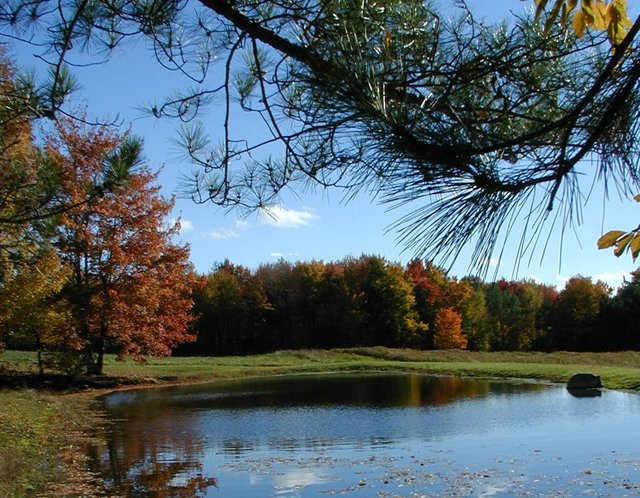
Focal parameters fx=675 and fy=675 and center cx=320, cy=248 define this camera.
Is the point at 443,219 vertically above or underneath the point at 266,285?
underneath

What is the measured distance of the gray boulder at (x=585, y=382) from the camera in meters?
20.4

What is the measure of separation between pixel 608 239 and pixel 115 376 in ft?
80.8

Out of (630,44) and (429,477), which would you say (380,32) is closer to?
(630,44)

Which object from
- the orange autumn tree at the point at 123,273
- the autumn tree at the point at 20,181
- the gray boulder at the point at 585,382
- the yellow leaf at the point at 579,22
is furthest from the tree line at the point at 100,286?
the yellow leaf at the point at 579,22

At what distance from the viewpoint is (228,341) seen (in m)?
57.9

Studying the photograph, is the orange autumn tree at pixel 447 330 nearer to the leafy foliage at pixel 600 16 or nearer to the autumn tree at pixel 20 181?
the autumn tree at pixel 20 181

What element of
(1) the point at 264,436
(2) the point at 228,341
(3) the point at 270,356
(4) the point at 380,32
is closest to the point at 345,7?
(4) the point at 380,32

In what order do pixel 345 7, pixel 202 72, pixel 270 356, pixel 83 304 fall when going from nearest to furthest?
pixel 345 7 → pixel 202 72 → pixel 83 304 → pixel 270 356

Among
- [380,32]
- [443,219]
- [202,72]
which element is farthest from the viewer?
[202,72]

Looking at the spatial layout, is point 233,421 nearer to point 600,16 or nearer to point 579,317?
point 600,16

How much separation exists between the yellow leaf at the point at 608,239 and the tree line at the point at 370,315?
44.3 m

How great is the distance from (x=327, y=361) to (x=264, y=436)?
23.9 metres

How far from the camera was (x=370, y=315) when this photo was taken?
178 ft

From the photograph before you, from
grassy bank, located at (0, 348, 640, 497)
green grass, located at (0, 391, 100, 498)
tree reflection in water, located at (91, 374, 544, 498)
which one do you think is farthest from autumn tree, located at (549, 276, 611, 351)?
green grass, located at (0, 391, 100, 498)
